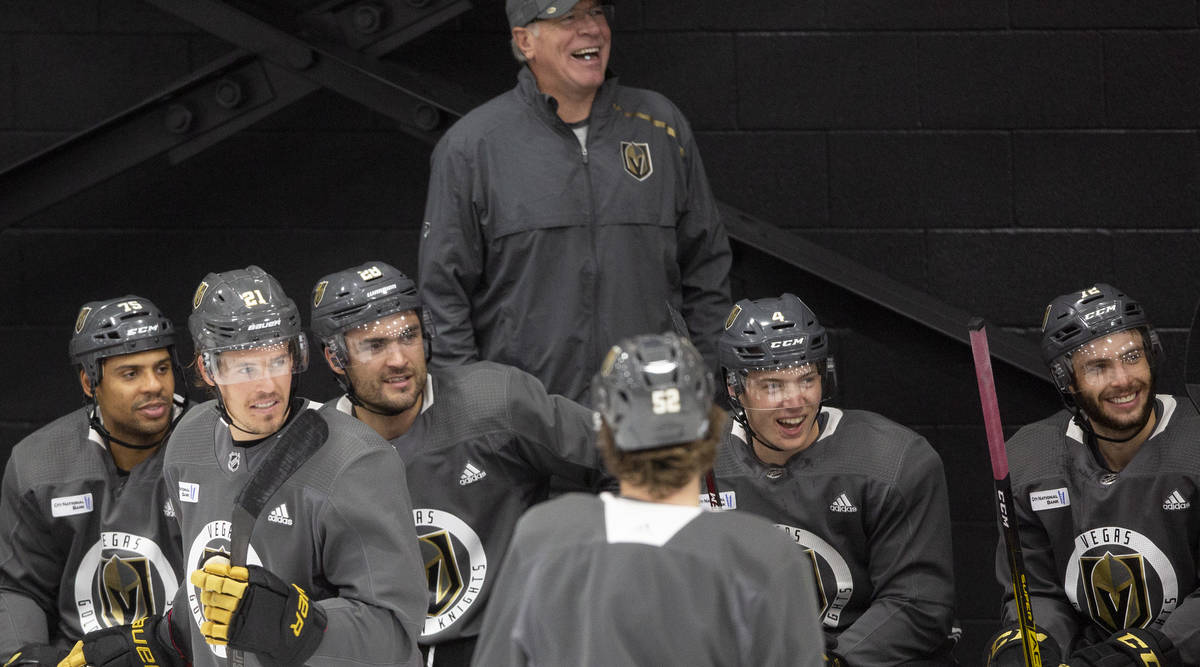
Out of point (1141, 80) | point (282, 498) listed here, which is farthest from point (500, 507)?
point (1141, 80)

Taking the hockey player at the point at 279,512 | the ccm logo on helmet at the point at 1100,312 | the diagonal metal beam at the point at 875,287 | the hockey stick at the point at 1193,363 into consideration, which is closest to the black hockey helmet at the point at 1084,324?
the ccm logo on helmet at the point at 1100,312

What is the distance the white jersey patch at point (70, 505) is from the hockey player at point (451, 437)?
2.26 ft

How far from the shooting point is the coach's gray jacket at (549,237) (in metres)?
3.82

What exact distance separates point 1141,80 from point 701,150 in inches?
52.6

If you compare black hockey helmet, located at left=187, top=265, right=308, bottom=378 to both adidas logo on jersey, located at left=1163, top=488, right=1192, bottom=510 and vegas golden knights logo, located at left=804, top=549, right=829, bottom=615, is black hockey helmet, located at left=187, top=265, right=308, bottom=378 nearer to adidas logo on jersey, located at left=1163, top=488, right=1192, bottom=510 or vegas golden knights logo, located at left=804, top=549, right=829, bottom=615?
vegas golden knights logo, located at left=804, top=549, right=829, bottom=615

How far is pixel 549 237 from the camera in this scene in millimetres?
3814

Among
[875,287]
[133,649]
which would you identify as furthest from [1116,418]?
[133,649]

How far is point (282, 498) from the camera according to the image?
9.36 feet

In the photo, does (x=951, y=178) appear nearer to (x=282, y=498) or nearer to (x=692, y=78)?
(x=692, y=78)

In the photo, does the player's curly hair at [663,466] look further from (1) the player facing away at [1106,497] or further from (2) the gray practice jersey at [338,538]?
(1) the player facing away at [1106,497]

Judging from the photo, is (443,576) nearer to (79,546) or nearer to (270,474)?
(270,474)

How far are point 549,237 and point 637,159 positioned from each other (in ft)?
1.01

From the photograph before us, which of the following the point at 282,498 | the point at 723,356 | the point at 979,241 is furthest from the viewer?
the point at 979,241

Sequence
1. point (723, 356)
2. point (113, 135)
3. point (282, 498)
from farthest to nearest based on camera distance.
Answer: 1. point (113, 135)
2. point (723, 356)
3. point (282, 498)
